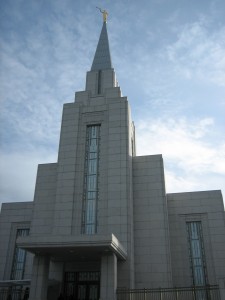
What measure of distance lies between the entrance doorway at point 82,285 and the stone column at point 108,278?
4.85 meters

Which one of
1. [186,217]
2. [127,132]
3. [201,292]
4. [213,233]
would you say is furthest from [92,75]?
[201,292]

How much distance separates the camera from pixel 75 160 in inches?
1150

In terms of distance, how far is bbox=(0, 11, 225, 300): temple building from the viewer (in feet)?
82.3

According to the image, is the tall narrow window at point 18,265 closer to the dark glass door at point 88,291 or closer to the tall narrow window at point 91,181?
the dark glass door at point 88,291

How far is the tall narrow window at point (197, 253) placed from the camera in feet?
90.6

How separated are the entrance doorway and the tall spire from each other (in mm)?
21055

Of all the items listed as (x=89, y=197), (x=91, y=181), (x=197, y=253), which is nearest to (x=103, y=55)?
(x=91, y=181)

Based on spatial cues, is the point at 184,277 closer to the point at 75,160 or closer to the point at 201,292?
the point at 201,292

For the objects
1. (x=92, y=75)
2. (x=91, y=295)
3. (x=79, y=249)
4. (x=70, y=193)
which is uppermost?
(x=92, y=75)

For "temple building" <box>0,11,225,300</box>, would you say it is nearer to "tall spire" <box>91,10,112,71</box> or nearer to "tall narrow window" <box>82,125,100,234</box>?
"tall narrow window" <box>82,125,100,234</box>

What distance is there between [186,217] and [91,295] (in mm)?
10999

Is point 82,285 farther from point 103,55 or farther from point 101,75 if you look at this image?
point 103,55

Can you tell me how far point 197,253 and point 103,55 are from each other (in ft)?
75.7

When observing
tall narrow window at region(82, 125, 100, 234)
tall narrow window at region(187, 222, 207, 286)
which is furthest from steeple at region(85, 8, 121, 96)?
tall narrow window at region(187, 222, 207, 286)
